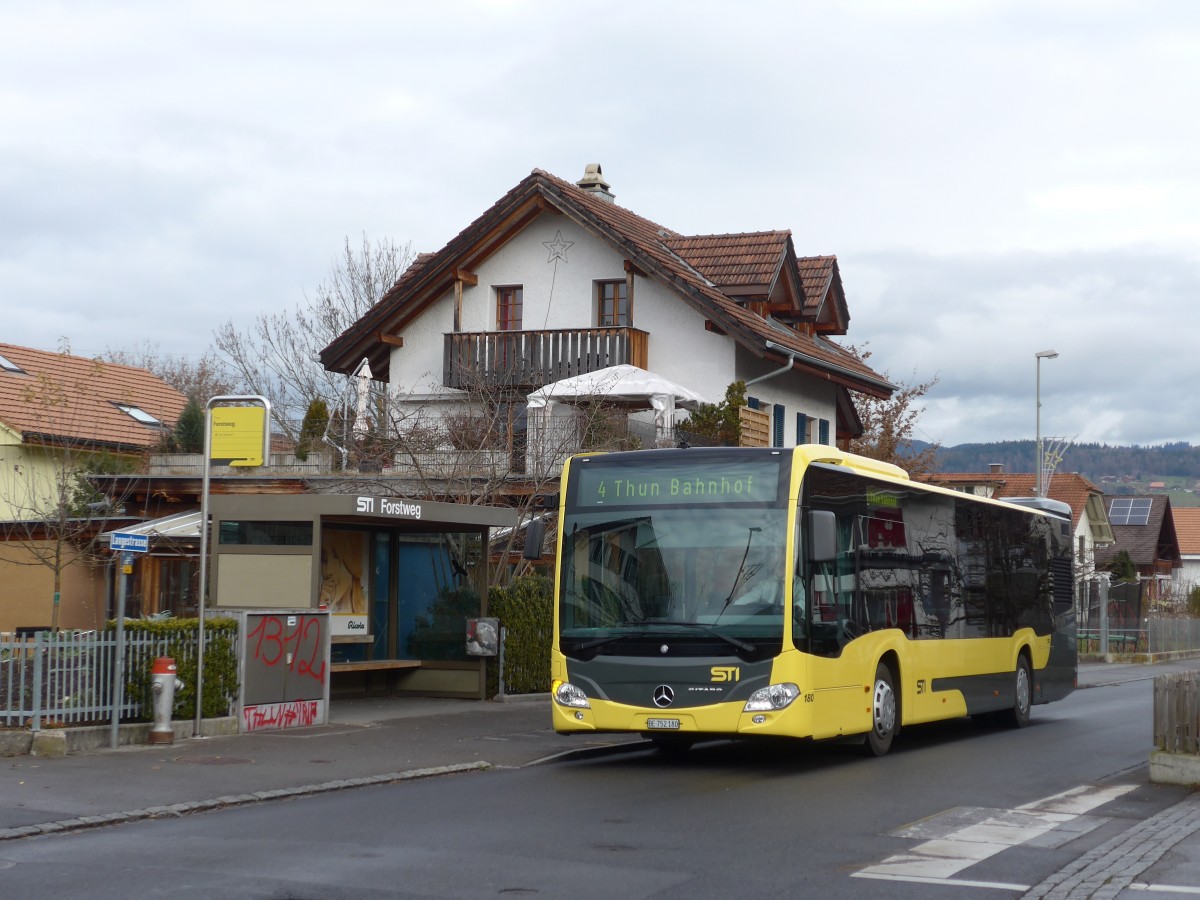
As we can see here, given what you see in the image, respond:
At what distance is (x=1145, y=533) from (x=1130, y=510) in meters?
2.34

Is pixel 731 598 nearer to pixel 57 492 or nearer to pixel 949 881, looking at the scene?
pixel 949 881

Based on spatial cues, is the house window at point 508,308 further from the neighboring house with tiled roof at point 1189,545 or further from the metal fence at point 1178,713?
the neighboring house with tiled roof at point 1189,545

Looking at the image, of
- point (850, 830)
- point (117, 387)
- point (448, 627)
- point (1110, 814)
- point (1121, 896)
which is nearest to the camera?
point (1121, 896)

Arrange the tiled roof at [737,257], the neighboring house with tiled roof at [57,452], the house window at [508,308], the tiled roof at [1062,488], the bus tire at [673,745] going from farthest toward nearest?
the tiled roof at [1062,488] → the house window at [508,308] → the tiled roof at [737,257] → the neighboring house with tiled roof at [57,452] → the bus tire at [673,745]

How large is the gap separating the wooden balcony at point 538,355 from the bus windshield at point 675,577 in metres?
20.2

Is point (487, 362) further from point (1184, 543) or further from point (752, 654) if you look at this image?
point (1184, 543)

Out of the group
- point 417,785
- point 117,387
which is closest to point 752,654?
point 417,785

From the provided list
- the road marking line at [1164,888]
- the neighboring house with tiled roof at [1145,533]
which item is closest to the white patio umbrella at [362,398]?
the road marking line at [1164,888]

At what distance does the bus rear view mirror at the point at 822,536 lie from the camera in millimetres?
14484

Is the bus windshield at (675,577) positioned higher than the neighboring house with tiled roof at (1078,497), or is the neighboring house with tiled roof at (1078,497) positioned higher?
the neighboring house with tiled roof at (1078,497)

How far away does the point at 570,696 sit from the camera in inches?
590

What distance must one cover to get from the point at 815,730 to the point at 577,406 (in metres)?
17.6

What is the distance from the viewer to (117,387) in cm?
4797

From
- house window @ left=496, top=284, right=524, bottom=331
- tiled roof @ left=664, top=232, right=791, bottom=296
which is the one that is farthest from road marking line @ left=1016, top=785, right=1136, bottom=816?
house window @ left=496, top=284, right=524, bottom=331
